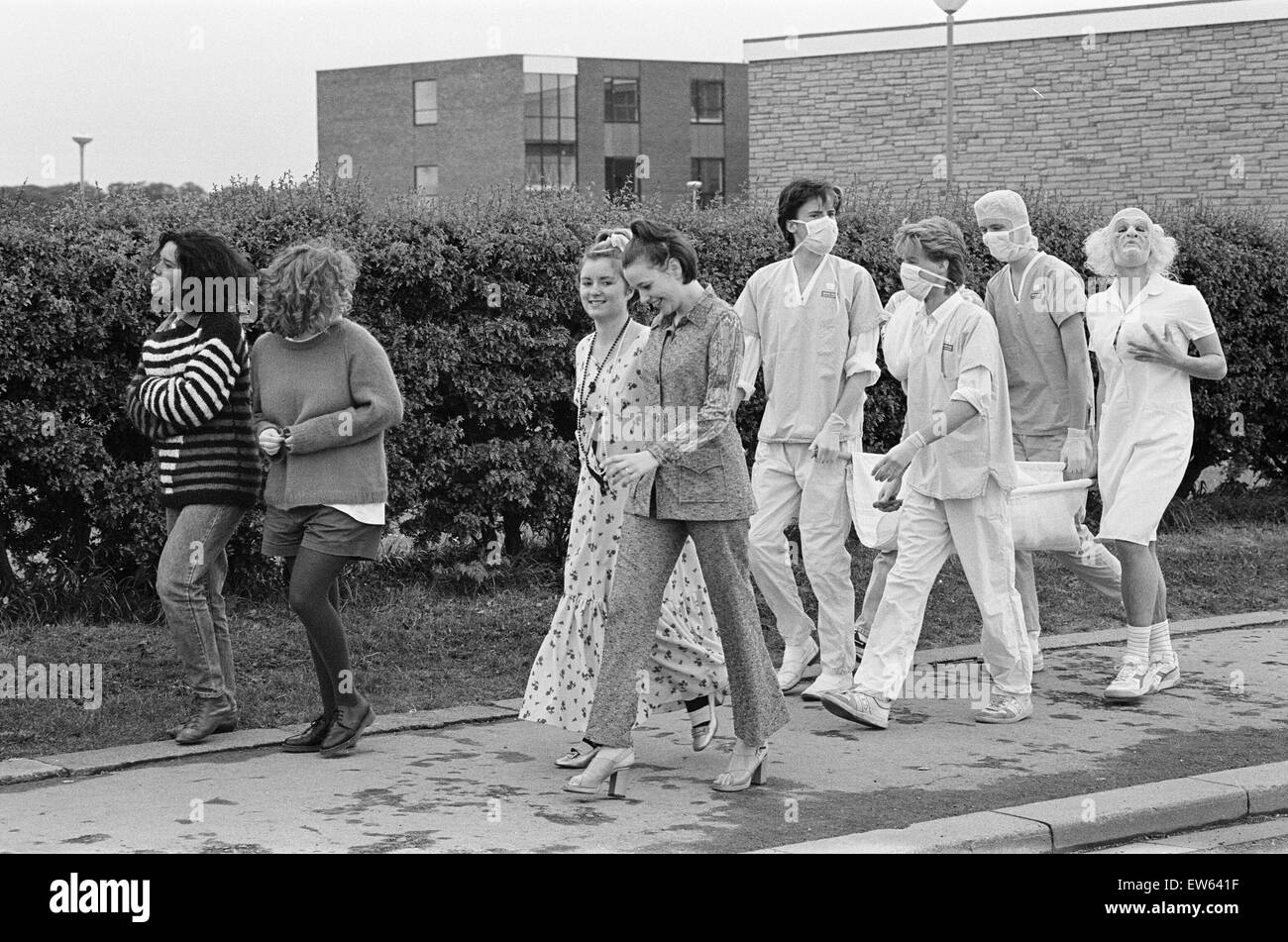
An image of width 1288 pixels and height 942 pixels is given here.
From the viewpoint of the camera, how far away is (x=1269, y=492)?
13.0 m

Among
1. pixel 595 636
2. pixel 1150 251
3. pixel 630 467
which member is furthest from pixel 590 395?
pixel 1150 251

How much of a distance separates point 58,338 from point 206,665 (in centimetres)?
188

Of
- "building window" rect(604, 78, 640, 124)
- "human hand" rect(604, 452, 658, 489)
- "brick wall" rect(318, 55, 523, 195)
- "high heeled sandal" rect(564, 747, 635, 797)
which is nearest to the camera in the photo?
"human hand" rect(604, 452, 658, 489)

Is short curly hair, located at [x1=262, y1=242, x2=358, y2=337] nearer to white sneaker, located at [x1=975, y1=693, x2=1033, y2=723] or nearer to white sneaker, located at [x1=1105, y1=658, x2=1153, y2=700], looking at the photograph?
white sneaker, located at [x1=975, y1=693, x2=1033, y2=723]

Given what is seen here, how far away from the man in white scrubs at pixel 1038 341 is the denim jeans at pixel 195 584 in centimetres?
356

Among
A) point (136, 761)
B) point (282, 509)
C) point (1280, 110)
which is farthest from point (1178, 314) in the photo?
point (1280, 110)

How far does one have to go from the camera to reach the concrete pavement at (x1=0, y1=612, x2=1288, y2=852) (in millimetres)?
5004

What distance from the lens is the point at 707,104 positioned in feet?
222

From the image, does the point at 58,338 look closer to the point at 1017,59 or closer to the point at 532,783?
the point at 532,783

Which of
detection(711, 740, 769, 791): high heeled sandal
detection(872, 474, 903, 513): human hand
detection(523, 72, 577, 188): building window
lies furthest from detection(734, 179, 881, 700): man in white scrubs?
detection(523, 72, 577, 188): building window

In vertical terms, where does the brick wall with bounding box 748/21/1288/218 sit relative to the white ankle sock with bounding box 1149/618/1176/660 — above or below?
above

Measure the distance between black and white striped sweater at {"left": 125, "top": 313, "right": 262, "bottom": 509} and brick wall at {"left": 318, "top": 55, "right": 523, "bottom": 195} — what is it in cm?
5730

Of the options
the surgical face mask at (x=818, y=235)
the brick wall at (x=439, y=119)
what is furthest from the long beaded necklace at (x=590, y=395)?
the brick wall at (x=439, y=119)

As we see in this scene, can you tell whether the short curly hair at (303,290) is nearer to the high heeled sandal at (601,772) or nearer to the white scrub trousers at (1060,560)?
the high heeled sandal at (601,772)
